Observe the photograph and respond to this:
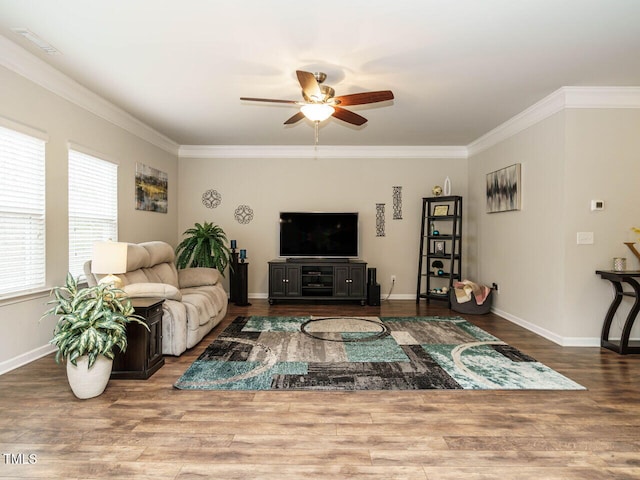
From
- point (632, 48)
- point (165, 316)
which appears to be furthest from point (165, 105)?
point (632, 48)

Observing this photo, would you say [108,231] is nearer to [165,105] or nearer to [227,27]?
[165,105]

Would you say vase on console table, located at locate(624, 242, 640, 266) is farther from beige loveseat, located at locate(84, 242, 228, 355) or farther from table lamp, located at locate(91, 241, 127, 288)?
table lamp, located at locate(91, 241, 127, 288)

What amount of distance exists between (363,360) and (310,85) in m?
2.39

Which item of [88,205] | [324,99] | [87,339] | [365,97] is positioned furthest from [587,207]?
[88,205]

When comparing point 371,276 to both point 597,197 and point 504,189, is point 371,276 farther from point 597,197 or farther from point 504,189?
point 597,197

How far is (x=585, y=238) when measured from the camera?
3947 mm

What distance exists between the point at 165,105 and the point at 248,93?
113 cm

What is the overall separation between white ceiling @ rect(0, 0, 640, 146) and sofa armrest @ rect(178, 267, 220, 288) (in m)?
2.00

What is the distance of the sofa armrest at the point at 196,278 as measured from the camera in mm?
4867

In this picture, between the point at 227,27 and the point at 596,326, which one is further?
the point at 596,326

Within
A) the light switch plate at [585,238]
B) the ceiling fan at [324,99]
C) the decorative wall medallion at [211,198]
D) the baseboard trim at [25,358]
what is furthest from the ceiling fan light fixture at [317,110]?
the decorative wall medallion at [211,198]

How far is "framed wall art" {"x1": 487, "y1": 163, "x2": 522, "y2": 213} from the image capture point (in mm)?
4809

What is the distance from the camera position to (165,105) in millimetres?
4453

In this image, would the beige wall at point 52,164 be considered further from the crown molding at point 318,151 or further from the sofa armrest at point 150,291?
the crown molding at point 318,151
